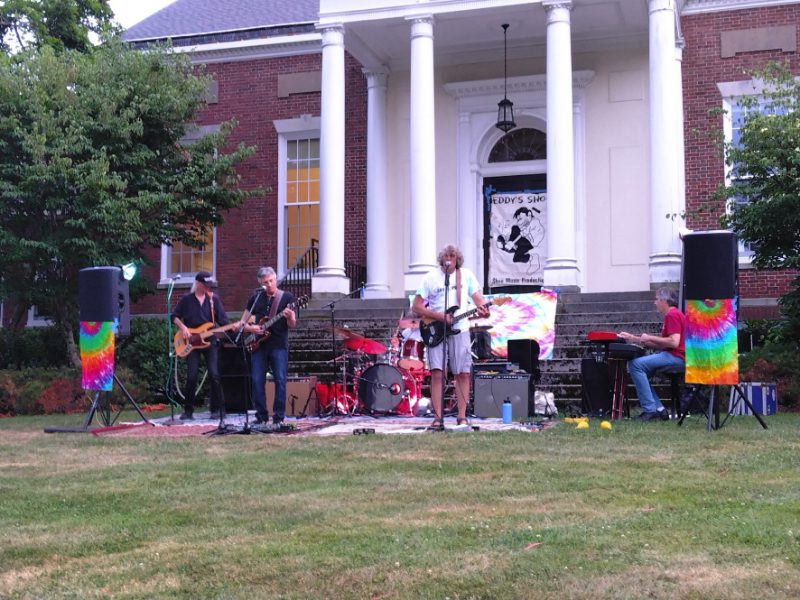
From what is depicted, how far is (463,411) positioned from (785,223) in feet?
21.8

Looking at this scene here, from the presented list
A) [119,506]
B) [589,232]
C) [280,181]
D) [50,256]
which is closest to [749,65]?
[589,232]

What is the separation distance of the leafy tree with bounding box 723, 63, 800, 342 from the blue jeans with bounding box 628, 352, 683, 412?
4.12 meters

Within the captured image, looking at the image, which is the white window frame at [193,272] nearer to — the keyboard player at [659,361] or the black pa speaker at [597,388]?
the black pa speaker at [597,388]

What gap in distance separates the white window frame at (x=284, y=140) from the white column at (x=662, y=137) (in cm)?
755

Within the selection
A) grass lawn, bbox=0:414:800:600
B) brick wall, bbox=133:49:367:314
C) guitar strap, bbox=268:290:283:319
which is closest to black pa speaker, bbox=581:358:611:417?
grass lawn, bbox=0:414:800:600

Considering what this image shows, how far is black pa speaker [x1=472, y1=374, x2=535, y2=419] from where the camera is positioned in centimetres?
1177

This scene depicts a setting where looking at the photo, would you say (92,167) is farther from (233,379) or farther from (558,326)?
(558,326)

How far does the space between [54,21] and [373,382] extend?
50.8ft

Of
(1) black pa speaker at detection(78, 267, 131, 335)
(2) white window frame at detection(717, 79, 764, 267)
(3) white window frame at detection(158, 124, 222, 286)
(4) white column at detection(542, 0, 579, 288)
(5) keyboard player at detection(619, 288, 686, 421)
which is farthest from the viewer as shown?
(3) white window frame at detection(158, 124, 222, 286)

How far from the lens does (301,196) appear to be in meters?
21.4

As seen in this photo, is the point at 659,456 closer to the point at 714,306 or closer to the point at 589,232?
the point at 714,306

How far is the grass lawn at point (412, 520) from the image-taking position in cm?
428

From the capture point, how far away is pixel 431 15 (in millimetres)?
16984

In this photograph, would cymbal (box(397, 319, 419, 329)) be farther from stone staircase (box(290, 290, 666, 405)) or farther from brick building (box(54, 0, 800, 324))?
brick building (box(54, 0, 800, 324))
